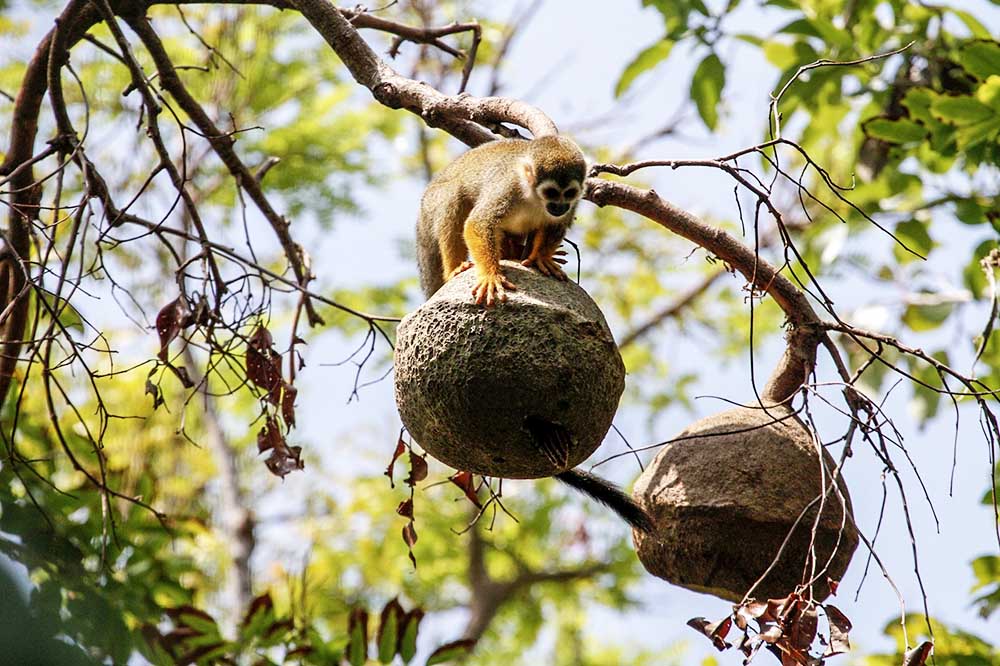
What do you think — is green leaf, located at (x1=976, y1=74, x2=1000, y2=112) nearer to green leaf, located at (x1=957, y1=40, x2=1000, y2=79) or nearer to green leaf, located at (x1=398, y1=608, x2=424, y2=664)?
green leaf, located at (x1=957, y1=40, x2=1000, y2=79)

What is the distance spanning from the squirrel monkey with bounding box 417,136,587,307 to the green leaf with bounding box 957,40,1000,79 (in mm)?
1350

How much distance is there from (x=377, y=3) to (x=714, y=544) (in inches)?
102

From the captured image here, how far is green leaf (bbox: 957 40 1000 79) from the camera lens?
3.44 meters

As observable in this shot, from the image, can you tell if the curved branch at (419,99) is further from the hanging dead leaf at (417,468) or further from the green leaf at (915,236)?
the green leaf at (915,236)

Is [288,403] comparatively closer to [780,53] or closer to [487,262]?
[487,262]

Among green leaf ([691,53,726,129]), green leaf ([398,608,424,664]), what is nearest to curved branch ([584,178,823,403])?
green leaf ([398,608,424,664])

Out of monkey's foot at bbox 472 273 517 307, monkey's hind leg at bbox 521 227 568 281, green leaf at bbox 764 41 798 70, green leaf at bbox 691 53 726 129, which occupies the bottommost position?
monkey's foot at bbox 472 273 517 307

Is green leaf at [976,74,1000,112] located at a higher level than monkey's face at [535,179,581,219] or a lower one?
higher

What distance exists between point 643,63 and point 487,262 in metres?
1.88

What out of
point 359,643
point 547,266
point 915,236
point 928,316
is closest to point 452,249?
point 547,266

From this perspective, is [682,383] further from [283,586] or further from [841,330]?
[841,330]

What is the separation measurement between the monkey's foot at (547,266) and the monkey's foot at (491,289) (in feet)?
0.53

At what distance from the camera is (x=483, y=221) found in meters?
2.92

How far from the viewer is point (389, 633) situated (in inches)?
131
